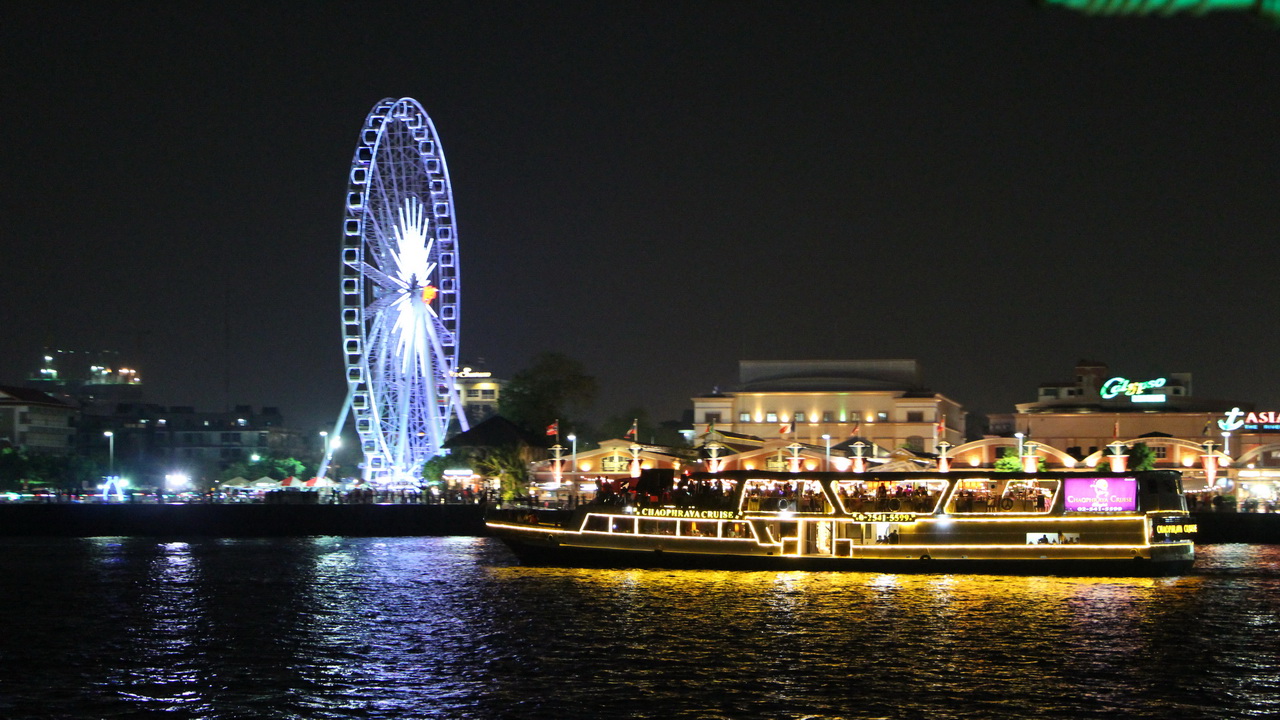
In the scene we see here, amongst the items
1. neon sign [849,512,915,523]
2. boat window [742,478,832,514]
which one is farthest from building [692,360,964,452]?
neon sign [849,512,915,523]

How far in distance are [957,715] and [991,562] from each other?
27.4 m

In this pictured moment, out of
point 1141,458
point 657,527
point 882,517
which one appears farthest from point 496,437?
point 882,517

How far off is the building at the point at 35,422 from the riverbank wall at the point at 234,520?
161ft

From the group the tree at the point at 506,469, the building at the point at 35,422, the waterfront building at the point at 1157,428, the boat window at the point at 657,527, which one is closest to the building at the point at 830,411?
the waterfront building at the point at 1157,428

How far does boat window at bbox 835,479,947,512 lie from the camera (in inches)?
2143

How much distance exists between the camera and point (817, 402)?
133000 millimetres

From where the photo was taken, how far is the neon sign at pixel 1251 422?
4237 inches

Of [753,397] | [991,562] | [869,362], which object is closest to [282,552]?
[991,562]

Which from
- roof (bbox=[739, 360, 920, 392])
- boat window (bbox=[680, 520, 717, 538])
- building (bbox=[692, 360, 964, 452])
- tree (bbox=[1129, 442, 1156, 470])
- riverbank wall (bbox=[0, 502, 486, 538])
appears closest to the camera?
boat window (bbox=[680, 520, 717, 538])

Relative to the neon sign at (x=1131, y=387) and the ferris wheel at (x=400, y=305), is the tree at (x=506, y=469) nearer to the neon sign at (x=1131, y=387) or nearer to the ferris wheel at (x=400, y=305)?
the ferris wheel at (x=400, y=305)

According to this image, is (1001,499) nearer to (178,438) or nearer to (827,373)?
(827,373)

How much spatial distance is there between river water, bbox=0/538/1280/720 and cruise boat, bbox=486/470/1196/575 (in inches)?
48.9

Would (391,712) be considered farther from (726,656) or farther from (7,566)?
(7,566)

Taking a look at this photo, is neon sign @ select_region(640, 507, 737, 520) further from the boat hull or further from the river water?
the river water
